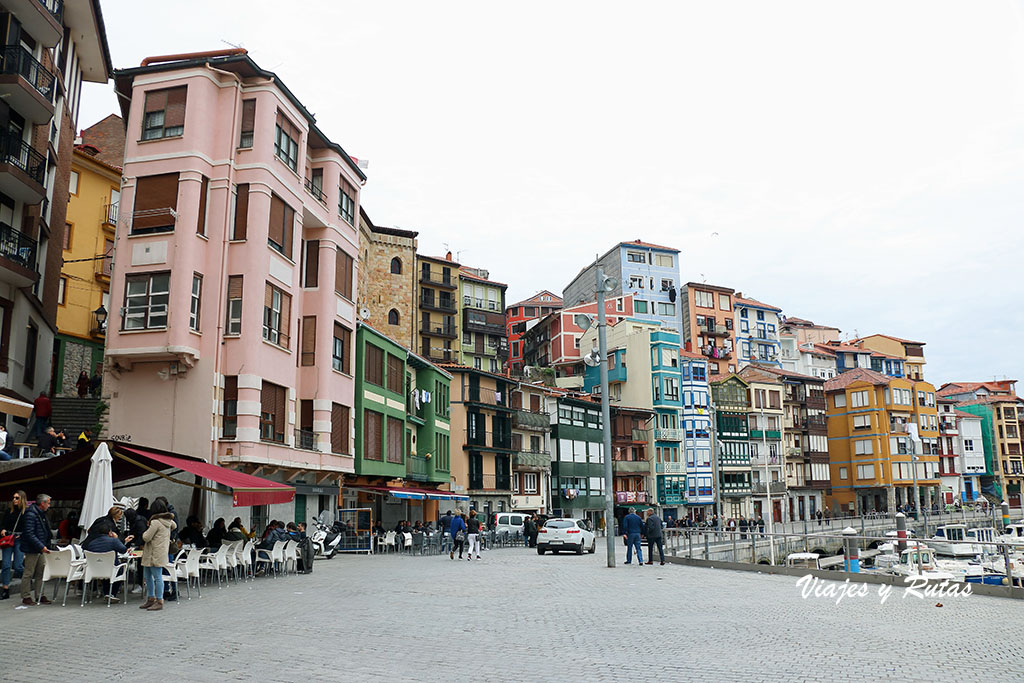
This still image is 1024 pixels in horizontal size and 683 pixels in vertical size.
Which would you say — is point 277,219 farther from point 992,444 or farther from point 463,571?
point 992,444

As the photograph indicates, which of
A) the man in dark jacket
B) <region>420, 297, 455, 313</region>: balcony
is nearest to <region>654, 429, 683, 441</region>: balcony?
<region>420, 297, 455, 313</region>: balcony

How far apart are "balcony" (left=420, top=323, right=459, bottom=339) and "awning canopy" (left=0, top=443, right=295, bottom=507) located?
6128 cm

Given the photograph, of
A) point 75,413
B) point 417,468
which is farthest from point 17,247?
point 417,468

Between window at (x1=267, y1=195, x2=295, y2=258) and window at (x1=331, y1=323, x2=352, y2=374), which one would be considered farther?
window at (x1=331, y1=323, x2=352, y2=374)

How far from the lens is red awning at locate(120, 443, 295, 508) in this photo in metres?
17.8

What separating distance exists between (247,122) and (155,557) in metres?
21.8

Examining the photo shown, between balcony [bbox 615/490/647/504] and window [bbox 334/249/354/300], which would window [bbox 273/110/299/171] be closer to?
window [bbox 334/249/354/300]

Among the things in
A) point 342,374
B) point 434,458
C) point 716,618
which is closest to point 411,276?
Answer: point 434,458

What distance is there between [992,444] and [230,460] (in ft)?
389

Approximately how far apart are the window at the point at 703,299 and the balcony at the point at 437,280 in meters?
31.4

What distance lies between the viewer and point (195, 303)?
30703mm

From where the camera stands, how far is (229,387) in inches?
1206

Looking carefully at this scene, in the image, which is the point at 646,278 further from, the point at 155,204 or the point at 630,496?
the point at 155,204

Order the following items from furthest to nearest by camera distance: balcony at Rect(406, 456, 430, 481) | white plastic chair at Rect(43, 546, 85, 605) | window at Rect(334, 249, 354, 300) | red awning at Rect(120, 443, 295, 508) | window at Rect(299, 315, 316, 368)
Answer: balcony at Rect(406, 456, 430, 481) < window at Rect(334, 249, 354, 300) < window at Rect(299, 315, 316, 368) < red awning at Rect(120, 443, 295, 508) < white plastic chair at Rect(43, 546, 85, 605)
